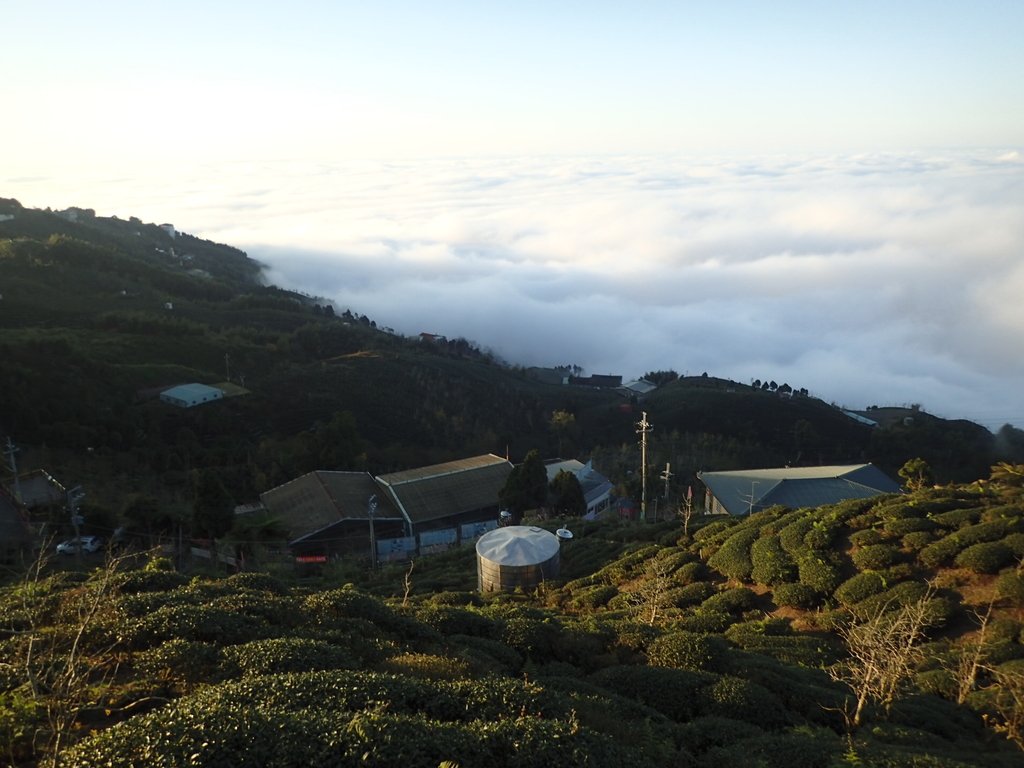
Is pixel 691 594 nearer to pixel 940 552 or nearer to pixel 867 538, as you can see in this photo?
pixel 867 538

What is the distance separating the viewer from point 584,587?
2345cm

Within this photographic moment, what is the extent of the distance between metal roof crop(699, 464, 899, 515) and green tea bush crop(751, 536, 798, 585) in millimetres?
13154

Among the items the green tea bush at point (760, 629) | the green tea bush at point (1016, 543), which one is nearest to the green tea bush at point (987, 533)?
the green tea bush at point (1016, 543)

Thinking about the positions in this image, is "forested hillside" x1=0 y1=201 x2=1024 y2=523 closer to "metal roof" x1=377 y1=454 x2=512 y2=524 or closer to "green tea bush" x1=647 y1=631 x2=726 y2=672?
"metal roof" x1=377 y1=454 x2=512 y2=524

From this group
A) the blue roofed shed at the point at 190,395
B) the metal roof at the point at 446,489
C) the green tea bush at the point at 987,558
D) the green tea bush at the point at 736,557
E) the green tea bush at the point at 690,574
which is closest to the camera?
the green tea bush at the point at 987,558

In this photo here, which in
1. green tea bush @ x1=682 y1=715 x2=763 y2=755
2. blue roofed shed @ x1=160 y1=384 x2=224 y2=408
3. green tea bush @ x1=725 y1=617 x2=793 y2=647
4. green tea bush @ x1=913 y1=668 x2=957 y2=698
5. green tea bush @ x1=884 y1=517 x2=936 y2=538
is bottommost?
green tea bush @ x1=725 y1=617 x2=793 y2=647

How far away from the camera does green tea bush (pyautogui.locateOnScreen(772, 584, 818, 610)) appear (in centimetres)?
1866

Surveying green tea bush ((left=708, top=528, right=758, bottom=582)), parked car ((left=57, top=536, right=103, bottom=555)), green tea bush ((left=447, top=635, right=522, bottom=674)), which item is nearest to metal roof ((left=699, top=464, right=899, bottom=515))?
green tea bush ((left=708, top=528, right=758, bottom=582))

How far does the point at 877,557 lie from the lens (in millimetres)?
18859

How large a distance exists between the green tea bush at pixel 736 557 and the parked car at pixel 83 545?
930 inches

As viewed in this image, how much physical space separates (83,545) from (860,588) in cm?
2810

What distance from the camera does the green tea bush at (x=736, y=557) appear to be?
68.7ft

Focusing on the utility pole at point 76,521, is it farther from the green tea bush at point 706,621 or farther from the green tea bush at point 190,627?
the green tea bush at point 706,621

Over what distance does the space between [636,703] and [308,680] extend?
5.11 metres
